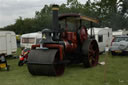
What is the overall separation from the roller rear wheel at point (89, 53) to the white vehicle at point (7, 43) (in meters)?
6.98

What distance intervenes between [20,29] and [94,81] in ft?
136

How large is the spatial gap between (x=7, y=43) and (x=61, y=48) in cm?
841

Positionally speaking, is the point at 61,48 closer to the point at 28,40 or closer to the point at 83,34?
the point at 83,34

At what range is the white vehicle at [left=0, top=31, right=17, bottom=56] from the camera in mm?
14908

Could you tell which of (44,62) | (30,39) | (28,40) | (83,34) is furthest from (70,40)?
(28,40)

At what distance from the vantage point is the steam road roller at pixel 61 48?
7801mm

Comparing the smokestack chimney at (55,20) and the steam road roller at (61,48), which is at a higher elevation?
the smokestack chimney at (55,20)

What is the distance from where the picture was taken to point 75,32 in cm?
979

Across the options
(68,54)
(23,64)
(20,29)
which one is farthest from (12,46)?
(20,29)

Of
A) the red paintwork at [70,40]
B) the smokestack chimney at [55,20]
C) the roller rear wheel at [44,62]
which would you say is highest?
the smokestack chimney at [55,20]

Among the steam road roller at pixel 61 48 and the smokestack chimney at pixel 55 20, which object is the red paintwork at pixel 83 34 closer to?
the steam road roller at pixel 61 48

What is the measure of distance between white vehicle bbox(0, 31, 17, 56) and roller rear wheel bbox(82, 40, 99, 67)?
6.98 metres

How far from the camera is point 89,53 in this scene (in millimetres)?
10109

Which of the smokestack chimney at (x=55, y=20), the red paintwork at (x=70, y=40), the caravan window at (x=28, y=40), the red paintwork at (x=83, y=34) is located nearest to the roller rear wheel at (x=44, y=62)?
the smokestack chimney at (x=55, y=20)
